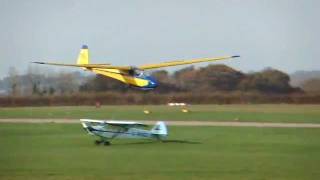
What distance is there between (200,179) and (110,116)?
51.4ft

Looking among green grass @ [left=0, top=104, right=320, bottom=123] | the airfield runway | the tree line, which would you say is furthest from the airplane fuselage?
the airfield runway

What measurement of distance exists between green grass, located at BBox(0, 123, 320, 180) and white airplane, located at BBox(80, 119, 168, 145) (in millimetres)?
238

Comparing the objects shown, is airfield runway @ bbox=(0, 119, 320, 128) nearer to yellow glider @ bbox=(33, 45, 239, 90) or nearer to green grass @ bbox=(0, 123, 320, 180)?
green grass @ bbox=(0, 123, 320, 180)

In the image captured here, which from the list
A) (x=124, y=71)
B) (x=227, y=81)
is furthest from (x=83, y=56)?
(x=227, y=81)

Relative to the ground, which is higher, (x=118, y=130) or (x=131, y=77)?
(x=131, y=77)

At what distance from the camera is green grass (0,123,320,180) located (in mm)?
11578

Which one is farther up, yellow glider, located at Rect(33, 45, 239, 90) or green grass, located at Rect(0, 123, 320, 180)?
yellow glider, located at Rect(33, 45, 239, 90)

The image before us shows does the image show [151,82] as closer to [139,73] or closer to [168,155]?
[139,73]

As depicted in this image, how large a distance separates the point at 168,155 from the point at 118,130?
3683mm

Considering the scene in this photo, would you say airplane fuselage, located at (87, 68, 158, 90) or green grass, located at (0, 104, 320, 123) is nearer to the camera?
airplane fuselage, located at (87, 68, 158, 90)

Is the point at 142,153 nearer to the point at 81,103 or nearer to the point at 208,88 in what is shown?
the point at 81,103

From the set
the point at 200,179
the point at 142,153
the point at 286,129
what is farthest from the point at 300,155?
the point at 286,129

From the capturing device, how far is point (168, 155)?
14836mm

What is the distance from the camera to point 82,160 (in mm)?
13594
